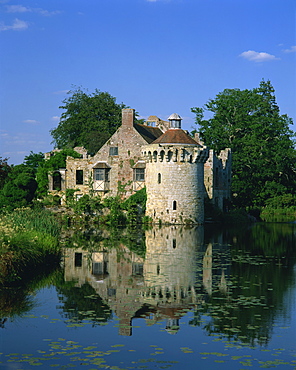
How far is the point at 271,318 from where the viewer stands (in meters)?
13.4

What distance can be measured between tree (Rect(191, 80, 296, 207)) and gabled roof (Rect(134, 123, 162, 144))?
5.76 metres

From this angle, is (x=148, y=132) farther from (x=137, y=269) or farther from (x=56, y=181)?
(x=137, y=269)

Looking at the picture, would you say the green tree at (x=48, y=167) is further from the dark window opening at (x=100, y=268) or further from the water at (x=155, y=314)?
the dark window opening at (x=100, y=268)

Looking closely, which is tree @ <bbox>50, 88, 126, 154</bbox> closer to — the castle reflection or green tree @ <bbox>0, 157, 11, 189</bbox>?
green tree @ <bbox>0, 157, 11, 189</bbox>

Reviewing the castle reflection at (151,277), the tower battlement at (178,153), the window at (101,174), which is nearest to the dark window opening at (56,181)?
the window at (101,174)

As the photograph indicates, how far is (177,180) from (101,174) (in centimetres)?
932

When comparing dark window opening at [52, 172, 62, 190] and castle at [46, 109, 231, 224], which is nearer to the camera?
castle at [46, 109, 231, 224]

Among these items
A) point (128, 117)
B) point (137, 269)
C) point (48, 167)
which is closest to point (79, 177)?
point (48, 167)

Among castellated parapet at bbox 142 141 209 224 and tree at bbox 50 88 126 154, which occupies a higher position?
tree at bbox 50 88 126 154

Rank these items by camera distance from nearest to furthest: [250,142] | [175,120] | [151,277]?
[151,277], [175,120], [250,142]

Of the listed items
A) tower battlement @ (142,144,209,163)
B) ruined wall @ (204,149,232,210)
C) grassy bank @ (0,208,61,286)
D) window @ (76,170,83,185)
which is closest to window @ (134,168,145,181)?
ruined wall @ (204,149,232,210)

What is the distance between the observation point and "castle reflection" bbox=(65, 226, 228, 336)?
1416 cm

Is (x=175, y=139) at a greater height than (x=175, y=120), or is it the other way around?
(x=175, y=120)

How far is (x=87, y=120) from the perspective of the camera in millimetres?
63531
